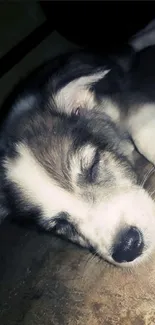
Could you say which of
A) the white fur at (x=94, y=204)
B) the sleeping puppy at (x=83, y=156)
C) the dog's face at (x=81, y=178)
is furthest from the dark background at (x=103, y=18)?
the white fur at (x=94, y=204)

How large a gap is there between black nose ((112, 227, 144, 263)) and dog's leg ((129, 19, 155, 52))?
115 centimetres

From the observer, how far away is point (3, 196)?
2.45m

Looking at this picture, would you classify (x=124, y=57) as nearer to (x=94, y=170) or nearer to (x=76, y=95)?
(x=76, y=95)

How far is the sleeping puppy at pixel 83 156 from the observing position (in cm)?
210

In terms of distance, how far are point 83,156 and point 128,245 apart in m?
0.41

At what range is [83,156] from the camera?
2.20m

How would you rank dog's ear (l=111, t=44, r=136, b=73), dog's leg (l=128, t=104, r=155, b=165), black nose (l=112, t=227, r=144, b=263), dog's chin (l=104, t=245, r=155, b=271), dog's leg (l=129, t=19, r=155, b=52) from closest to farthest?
black nose (l=112, t=227, r=144, b=263) < dog's chin (l=104, t=245, r=155, b=271) < dog's leg (l=128, t=104, r=155, b=165) < dog's ear (l=111, t=44, r=136, b=73) < dog's leg (l=129, t=19, r=155, b=52)

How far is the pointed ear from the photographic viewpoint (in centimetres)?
234

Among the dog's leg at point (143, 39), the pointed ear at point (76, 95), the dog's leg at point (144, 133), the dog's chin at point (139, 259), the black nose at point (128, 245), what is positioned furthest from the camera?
the dog's leg at point (143, 39)

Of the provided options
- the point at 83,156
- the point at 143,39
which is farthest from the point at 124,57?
the point at 83,156

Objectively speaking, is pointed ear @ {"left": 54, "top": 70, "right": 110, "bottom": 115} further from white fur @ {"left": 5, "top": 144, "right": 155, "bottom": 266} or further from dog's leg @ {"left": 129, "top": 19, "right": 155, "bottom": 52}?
dog's leg @ {"left": 129, "top": 19, "right": 155, "bottom": 52}

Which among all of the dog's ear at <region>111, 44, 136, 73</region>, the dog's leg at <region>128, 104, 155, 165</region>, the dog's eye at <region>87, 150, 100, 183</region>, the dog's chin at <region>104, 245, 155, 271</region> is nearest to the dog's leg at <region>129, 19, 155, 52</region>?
the dog's ear at <region>111, 44, 136, 73</region>

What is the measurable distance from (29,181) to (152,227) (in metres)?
0.53

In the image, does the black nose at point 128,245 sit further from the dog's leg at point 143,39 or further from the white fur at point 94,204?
the dog's leg at point 143,39
